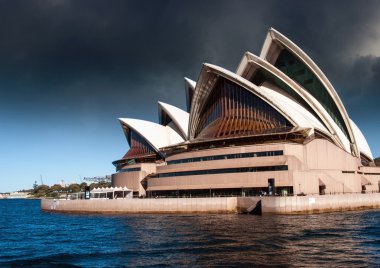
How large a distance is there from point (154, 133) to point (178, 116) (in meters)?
6.51

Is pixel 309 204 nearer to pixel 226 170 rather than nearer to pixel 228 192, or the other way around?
pixel 228 192

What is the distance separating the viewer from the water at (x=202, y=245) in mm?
22516

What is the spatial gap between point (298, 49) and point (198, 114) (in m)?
22.8

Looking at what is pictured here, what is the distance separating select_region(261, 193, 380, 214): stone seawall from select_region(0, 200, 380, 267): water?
878 cm

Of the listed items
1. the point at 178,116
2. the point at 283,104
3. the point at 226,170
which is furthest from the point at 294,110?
the point at 178,116

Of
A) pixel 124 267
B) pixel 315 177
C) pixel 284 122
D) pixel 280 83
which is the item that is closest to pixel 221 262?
pixel 124 267

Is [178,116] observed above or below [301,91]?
below

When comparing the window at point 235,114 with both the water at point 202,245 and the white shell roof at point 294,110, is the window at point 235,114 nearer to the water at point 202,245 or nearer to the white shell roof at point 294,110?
the white shell roof at point 294,110

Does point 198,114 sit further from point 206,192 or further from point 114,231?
point 114,231

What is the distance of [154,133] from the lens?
3430 inches

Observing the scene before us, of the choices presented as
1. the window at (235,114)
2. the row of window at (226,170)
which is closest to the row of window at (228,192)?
the row of window at (226,170)

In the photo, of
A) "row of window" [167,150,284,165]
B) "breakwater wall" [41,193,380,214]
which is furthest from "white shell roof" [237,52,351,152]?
"row of window" [167,150,284,165]

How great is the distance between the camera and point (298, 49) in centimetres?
6881

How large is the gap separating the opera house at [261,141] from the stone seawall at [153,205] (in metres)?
5.00
